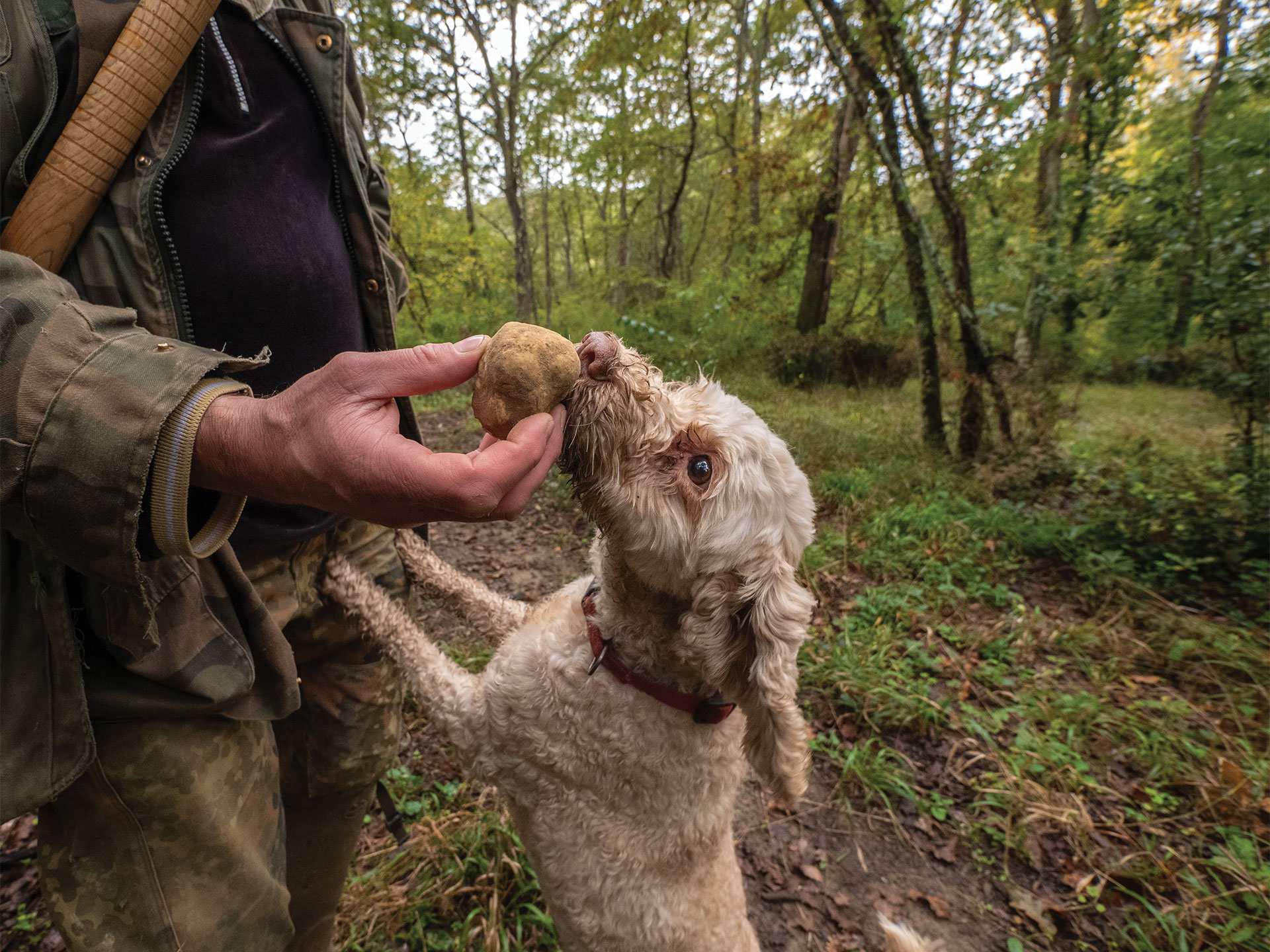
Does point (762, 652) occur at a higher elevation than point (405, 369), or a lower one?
lower

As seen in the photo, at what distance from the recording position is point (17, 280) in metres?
0.92

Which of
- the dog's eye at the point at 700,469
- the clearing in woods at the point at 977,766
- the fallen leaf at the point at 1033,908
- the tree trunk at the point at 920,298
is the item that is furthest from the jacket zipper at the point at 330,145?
the tree trunk at the point at 920,298

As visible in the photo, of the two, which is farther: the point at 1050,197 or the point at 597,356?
the point at 1050,197

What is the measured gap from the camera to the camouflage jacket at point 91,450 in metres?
0.90

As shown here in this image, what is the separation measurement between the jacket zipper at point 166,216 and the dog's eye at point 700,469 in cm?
143

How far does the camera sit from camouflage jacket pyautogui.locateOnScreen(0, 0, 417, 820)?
90 cm

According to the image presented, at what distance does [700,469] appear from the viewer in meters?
1.91

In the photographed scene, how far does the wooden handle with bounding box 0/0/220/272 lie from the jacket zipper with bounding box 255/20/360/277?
349 mm

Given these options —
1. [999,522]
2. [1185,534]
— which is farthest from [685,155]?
[1185,534]

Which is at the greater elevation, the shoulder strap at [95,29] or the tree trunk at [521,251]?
the tree trunk at [521,251]

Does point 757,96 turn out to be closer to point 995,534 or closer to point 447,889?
point 995,534

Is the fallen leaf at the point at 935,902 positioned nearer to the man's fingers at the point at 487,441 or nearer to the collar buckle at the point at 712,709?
the collar buckle at the point at 712,709

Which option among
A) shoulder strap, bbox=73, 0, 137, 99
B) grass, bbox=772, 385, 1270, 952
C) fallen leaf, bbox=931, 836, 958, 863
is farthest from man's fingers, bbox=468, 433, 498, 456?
fallen leaf, bbox=931, 836, 958, 863

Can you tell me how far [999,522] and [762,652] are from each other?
4.61 meters
